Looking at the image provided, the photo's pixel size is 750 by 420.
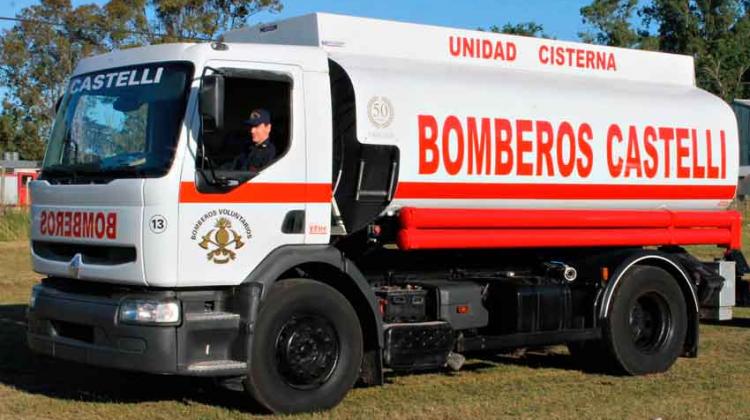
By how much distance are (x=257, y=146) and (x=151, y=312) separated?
4.69 ft

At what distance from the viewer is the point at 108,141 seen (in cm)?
816

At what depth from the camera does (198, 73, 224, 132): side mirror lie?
7.51m

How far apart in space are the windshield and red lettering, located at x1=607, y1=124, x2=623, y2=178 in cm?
437

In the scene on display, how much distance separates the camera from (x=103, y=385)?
9.45 meters

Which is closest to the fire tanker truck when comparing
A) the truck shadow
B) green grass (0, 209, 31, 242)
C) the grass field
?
the grass field

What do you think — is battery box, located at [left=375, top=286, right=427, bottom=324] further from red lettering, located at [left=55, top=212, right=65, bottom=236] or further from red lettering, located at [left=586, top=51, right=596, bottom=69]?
red lettering, located at [left=586, top=51, right=596, bottom=69]

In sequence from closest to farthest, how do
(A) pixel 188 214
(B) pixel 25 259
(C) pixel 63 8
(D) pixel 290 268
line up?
1. (A) pixel 188 214
2. (D) pixel 290 268
3. (B) pixel 25 259
4. (C) pixel 63 8

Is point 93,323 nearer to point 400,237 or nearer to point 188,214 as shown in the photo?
point 188,214

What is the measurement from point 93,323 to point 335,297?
181 cm

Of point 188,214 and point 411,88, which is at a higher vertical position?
point 411,88

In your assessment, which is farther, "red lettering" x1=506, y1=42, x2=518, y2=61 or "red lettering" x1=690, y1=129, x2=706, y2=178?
"red lettering" x1=690, y1=129, x2=706, y2=178

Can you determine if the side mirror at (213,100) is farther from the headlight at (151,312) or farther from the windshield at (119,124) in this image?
the headlight at (151,312)

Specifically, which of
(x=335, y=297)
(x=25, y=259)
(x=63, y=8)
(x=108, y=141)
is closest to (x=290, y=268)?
(x=335, y=297)

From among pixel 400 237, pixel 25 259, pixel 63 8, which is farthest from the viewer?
pixel 63 8
